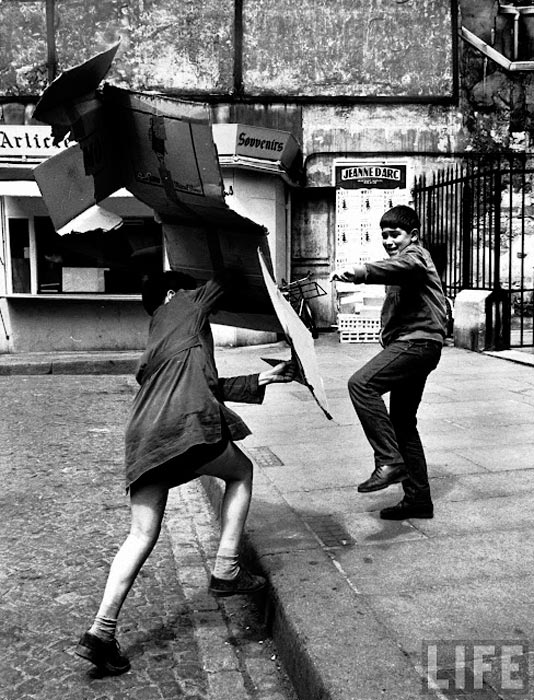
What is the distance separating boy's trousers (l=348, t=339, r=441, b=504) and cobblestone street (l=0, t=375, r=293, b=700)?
3.59 ft

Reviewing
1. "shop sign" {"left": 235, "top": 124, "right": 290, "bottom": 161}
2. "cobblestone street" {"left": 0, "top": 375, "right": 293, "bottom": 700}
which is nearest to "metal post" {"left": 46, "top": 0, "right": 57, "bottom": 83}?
"shop sign" {"left": 235, "top": 124, "right": 290, "bottom": 161}

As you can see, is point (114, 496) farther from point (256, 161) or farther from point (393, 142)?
point (393, 142)

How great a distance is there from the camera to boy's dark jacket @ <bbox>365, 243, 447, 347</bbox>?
4.43 meters

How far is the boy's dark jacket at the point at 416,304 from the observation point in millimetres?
4434

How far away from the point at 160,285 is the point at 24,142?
11205mm

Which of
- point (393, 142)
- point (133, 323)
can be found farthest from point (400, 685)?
point (393, 142)

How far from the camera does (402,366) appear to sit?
447cm

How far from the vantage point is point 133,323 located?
14.6m

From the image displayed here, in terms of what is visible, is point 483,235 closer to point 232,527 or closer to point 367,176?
point 367,176

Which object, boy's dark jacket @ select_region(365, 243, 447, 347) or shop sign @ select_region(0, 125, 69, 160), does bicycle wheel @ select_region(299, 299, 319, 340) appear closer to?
shop sign @ select_region(0, 125, 69, 160)

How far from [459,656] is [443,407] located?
16.9ft

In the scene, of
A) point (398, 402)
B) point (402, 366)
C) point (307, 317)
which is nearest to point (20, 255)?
point (307, 317)

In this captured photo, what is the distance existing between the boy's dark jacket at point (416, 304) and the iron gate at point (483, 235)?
7.05 metres

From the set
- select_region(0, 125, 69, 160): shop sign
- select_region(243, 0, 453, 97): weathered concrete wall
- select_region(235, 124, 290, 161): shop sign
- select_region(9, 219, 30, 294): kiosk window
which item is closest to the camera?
select_region(235, 124, 290, 161): shop sign
